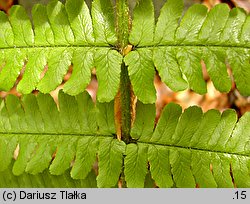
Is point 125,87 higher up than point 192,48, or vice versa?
point 192,48

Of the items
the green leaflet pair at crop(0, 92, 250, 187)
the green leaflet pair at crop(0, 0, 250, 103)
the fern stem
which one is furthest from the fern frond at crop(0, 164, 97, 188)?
the green leaflet pair at crop(0, 0, 250, 103)

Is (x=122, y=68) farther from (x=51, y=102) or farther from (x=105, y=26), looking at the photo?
(x=51, y=102)

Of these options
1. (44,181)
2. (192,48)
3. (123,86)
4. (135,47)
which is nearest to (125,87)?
(123,86)

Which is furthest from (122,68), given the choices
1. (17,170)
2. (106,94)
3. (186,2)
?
(186,2)

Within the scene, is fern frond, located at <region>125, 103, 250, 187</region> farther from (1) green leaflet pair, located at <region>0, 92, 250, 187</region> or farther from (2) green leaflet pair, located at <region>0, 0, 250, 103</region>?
(2) green leaflet pair, located at <region>0, 0, 250, 103</region>

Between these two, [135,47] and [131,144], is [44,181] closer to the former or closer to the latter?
[131,144]

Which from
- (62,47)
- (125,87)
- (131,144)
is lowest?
(131,144)

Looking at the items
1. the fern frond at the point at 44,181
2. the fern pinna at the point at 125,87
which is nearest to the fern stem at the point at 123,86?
the fern pinna at the point at 125,87
